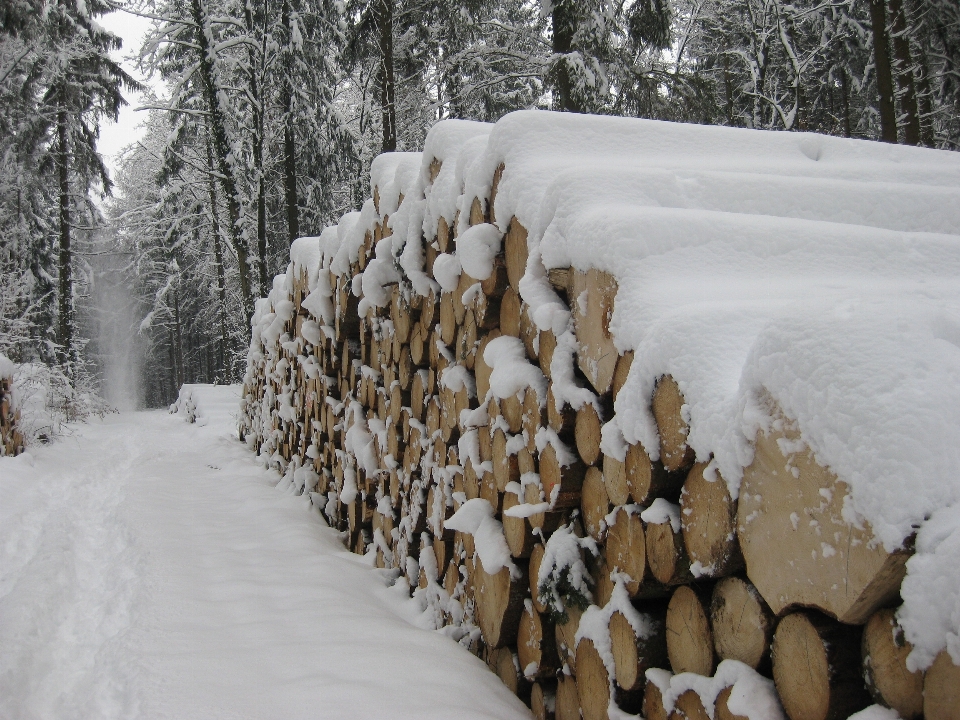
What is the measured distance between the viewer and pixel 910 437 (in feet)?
2.63

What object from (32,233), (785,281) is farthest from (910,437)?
(32,233)

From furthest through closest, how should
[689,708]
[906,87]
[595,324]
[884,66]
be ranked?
1. [906,87]
2. [884,66]
3. [595,324]
4. [689,708]

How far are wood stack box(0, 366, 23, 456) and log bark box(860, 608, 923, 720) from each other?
8.52 meters

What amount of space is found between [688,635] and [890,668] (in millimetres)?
424

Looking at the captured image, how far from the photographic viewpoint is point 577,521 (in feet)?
5.34

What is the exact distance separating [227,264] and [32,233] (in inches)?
190

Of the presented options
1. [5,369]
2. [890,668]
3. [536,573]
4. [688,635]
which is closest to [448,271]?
[536,573]

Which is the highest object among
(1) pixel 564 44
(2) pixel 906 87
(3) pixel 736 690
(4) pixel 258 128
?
(4) pixel 258 128

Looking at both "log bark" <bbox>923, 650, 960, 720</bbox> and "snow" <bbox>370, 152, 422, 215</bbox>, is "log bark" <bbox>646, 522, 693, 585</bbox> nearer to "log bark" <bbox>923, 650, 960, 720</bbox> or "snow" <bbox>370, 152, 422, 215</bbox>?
"log bark" <bbox>923, 650, 960, 720</bbox>

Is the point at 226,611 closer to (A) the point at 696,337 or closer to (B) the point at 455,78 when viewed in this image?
(A) the point at 696,337

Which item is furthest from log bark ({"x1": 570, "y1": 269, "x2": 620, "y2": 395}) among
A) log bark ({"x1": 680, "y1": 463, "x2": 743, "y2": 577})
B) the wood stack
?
the wood stack

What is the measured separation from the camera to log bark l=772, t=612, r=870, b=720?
2.91 ft

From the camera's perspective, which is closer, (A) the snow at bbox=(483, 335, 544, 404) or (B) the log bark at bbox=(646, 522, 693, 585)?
(B) the log bark at bbox=(646, 522, 693, 585)

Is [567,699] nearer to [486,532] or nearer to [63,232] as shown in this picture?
[486,532]
